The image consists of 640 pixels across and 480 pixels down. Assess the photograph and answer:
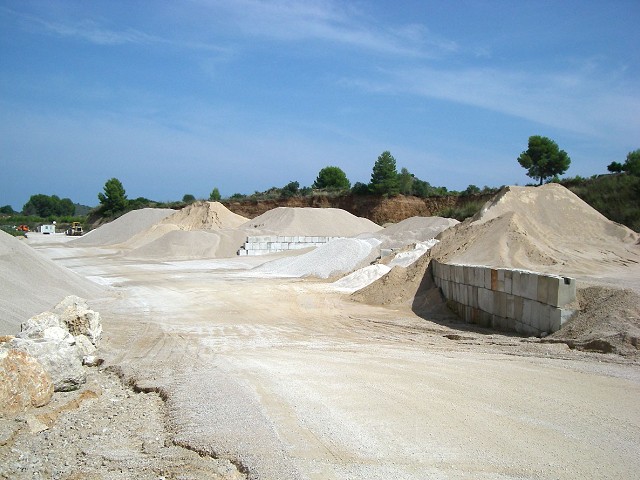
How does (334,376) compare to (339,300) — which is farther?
(339,300)

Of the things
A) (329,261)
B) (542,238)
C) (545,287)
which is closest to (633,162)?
(329,261)

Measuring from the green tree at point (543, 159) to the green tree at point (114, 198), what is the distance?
4729cm

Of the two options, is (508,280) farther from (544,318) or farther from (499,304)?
(544,318)

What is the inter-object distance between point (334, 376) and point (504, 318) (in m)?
5.15

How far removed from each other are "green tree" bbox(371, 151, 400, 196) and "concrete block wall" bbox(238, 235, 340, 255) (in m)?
22.1

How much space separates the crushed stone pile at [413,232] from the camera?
94.8 ft

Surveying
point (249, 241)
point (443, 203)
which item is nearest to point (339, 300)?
point (249, 241)

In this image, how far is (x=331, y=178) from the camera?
7956cm

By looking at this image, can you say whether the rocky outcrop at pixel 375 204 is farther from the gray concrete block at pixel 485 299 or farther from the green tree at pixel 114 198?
the gray concrete block at pixel 485 299

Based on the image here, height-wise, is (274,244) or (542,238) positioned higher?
(542,238)

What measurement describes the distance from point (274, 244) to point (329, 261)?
1128 centimetres

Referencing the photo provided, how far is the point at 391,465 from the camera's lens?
3.85m

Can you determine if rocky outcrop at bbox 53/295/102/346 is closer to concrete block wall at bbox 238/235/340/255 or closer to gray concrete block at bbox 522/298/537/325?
gray concrete block at bbox 522/298/537/325

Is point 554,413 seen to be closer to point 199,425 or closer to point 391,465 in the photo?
point 391,465
